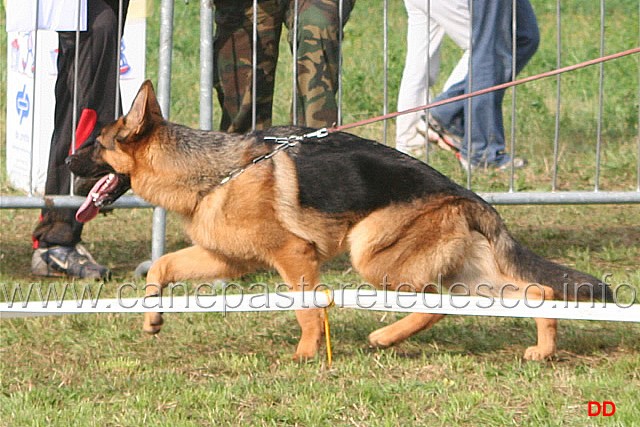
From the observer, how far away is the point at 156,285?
5.06 metres

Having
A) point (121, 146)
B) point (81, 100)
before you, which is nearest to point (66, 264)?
point (81, 100)

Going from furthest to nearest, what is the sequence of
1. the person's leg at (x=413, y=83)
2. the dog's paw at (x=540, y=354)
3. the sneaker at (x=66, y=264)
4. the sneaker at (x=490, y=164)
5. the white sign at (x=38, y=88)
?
1. the person's leg at (x=413, y=83)
2. the sneaker at (x=490, y=164)
3. the white sign at (x=38, y=88)
4. the sneaker at (x=66, y=264)
5. the dog's paw at (x=540, y=354)

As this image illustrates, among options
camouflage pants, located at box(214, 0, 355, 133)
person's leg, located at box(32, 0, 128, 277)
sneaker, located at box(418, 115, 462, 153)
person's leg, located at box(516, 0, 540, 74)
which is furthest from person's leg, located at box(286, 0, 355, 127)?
sneaker, located at box(418, 115, 462, 153)

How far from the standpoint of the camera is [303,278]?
189 inches

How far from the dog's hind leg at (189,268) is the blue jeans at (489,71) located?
2.57 metres

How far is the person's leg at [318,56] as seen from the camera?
608cm

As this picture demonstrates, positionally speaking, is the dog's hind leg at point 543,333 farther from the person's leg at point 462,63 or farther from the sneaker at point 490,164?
the person's leg at point 462,63

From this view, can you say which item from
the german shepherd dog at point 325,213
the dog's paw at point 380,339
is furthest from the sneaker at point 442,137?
the dog's paw at point 380,339

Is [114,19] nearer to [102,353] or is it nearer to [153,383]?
[102,353]

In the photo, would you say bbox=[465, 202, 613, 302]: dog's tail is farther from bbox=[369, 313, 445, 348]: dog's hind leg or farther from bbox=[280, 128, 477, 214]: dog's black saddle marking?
bbox=[369, 313, 445, 348]: dog's hind leg

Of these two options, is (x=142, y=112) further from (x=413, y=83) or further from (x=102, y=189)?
(x=413, y=83)

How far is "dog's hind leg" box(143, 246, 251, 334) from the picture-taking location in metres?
5.05

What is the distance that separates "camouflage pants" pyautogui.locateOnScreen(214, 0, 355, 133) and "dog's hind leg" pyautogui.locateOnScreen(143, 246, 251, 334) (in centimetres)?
139

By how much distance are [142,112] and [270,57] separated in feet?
5.90
